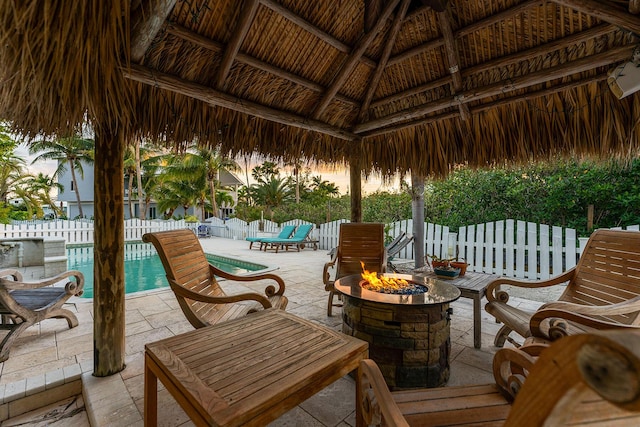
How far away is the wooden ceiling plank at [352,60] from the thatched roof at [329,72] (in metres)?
0.02

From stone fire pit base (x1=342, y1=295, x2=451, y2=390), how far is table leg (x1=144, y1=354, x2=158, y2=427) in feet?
4.50

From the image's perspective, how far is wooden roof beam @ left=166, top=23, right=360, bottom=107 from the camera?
7.26ft

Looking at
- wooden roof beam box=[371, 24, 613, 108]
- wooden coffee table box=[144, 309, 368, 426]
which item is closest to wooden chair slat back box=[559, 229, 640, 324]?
wooden roof beam box=[371, 24, 613, 108]

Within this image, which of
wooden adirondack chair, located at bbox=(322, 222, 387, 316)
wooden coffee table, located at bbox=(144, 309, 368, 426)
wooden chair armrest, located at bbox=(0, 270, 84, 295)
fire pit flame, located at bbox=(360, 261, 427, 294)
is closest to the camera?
wooden coffee table, located at bbox=(144, 309, 368, 426)

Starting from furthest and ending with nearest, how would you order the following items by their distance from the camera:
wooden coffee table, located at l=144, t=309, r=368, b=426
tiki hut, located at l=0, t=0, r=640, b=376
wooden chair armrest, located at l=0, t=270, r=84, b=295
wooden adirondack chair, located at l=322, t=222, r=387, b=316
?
wooden adirondack chair, located at l=322, t=222, r=387, b=316, wooden chair armrest, located at l=0, t=270, r=84, b=295, tiki hut, located at l=0, t=0, r=640, b=376, wooden coffee table, located at l=144, t=309, r=368, b=426

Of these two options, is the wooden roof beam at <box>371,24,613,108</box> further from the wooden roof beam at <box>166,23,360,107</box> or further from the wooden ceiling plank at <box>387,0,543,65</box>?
the wooden roof beam at <box>166,23,360,107</box>

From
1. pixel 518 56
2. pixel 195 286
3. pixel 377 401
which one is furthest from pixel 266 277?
pixel 518 56

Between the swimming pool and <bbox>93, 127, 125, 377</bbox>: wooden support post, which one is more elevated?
<bbox>93, 127, 125, 377</bbox>: wooden support post

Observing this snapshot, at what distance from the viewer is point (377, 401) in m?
1.06

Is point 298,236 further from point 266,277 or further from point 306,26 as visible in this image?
point 306,26

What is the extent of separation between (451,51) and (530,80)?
31.8 inches

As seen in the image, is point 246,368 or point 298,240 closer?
point 246,368

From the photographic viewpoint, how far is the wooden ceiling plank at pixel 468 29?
95.3 inches

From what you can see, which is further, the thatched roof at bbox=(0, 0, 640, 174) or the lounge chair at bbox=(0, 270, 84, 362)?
the lounge chair at bbox=(0, 270, 84, 362)
